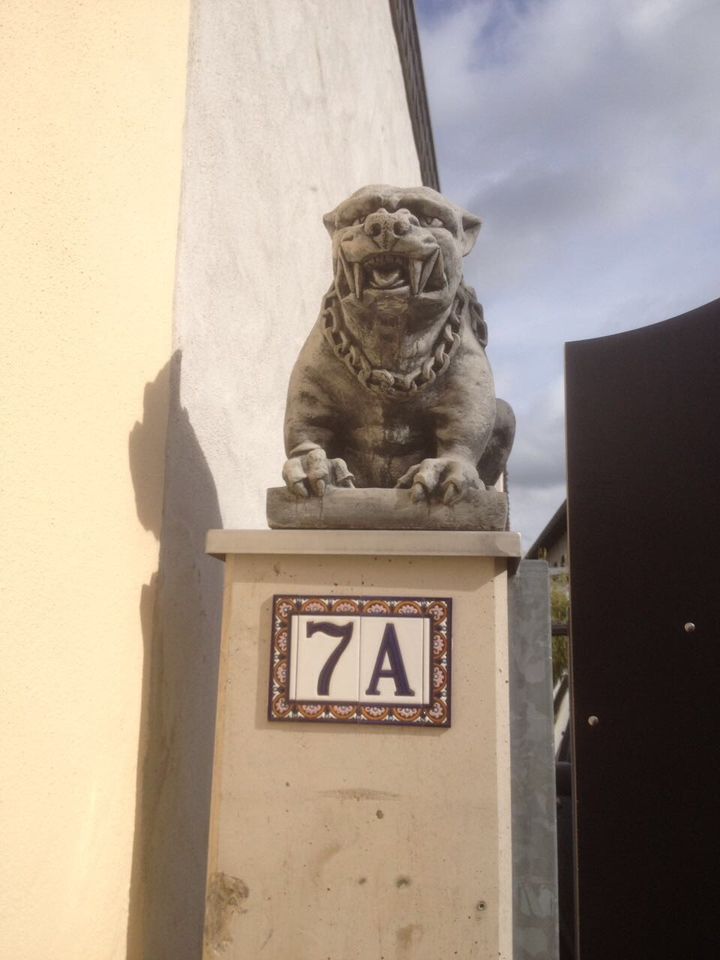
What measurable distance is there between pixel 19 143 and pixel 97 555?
0.86 meters

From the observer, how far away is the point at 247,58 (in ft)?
9.48

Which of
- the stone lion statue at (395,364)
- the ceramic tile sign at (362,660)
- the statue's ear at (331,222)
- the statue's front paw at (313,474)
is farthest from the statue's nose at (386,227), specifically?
the ceramic tile sign at (362,660)

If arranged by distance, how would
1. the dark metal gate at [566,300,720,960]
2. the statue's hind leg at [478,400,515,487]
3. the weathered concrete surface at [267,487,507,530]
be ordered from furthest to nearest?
the statue's hind leg at [478,400,515,487] < the dark metal gate at [566,300,720,960] < the weathered concrete surface at [267,487,507,530]

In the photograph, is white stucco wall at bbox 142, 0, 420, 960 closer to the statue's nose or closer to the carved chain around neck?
the carved chain around neck

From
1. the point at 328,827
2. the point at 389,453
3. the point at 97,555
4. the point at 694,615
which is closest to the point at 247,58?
the point at 389,453

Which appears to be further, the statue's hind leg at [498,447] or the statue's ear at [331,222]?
the statue's hind leg at [498,447]

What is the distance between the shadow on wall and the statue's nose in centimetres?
69

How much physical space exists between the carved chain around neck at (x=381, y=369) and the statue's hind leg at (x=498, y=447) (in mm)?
343

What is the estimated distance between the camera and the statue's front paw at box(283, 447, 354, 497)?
5.86 feet

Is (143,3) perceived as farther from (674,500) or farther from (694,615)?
(694,615)

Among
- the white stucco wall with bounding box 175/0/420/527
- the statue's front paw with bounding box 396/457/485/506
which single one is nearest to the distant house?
the white stucco wall with bounding box 175/0/420/527

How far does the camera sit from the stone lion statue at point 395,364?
1.79 metres

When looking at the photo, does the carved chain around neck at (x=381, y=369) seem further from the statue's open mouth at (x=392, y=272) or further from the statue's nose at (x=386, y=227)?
the statue's nose at (x=386, y=227)

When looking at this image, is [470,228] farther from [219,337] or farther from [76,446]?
[76,446]
